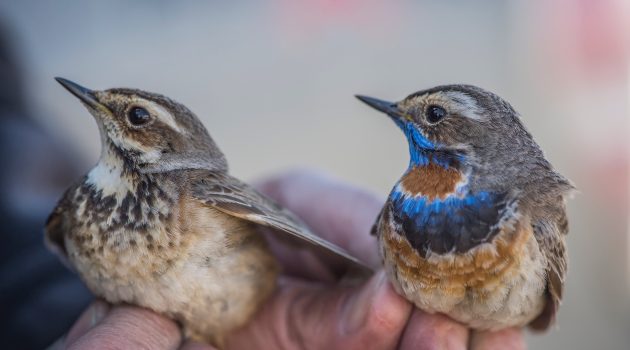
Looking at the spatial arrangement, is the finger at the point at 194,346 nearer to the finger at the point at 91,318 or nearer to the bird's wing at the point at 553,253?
the finger at the point at 91,318

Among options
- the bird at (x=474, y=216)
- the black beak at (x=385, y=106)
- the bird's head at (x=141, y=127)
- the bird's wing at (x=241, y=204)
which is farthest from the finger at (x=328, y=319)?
the bird's head at (x=141, y=127)

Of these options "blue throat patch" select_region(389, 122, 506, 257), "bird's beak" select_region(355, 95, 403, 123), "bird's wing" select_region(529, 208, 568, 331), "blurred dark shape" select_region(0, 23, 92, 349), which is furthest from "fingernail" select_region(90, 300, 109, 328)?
"bird's wing" select_region(529, 208, 568, 331)

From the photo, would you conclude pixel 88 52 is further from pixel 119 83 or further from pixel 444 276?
pixel 444 276

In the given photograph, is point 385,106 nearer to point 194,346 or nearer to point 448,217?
point 448,217

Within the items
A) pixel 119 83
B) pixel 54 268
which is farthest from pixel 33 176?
pixel 119 83

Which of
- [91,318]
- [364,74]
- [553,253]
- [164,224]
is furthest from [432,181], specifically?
[364,74]

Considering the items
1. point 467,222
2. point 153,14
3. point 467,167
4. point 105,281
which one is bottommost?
point 105,281

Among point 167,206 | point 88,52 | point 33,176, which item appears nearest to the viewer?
point 167,206
